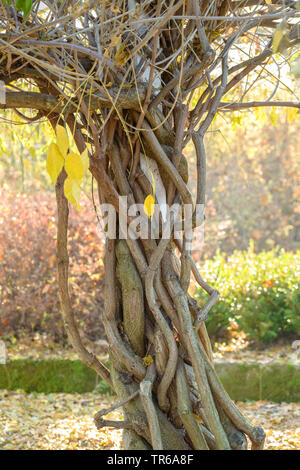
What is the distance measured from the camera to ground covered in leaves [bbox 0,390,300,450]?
11.5 feet

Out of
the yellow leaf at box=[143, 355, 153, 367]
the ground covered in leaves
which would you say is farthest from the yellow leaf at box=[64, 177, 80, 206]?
the ground covered in leaves

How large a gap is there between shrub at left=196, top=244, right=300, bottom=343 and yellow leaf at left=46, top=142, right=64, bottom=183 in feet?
12.9

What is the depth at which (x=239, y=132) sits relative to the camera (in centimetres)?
1048

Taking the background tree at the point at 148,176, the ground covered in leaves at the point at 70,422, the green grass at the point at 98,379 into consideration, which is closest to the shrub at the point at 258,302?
the green grass at the point at 98,379

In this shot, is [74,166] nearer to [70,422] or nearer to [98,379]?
[70,422]

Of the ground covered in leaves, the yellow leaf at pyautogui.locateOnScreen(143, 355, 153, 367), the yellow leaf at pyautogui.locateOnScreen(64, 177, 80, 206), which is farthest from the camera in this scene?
the ground covered in leaves

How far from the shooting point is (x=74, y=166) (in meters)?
1.47

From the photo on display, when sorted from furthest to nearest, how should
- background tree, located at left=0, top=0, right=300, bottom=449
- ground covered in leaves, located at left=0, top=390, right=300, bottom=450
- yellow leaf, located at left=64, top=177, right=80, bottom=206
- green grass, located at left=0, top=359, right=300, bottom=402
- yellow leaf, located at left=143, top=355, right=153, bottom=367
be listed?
green grass, located at left=0, top=359, right=300, bottom=402
ground covered in leaves, located at left=0, top=390, right=300, bottom=450
yellow leaf, located at left=143, top=355, right=153, bottom=367
background tree, located at left=0, top=0, right=300, bottom=449
yellow leaf, located at left=64, top=177, right=80, bottom=206

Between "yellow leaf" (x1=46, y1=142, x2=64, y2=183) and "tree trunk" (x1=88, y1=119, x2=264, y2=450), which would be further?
"tree trunk" (x1=88, y1=119, x2=264, y2=450)

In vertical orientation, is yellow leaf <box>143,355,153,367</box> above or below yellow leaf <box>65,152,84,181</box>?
below

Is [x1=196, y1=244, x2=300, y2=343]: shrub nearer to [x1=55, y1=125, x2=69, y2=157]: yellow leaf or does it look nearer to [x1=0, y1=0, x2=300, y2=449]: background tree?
[x1=0, y1=0, x2=300, y2=449]: background tree

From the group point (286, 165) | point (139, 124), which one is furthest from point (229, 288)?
point (286, 165)

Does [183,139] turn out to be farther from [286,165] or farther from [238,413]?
[286,165]

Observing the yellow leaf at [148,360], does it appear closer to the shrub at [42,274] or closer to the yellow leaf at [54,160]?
the yellow leaf at [54,160]
